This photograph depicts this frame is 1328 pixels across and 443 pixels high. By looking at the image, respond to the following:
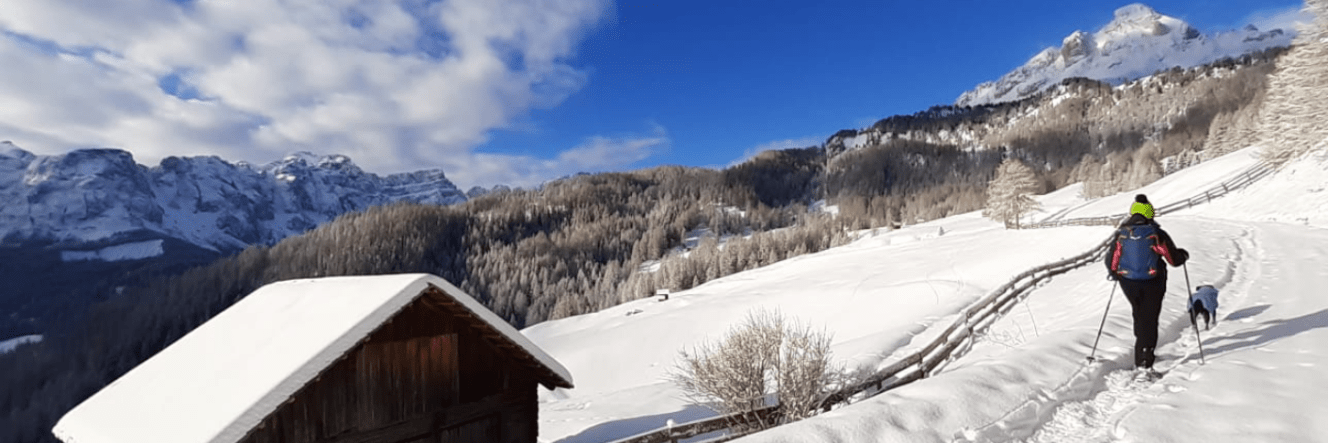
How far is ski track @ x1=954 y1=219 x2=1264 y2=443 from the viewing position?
5422mm

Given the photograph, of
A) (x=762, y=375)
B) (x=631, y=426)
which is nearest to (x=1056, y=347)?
(x=762, y=375)

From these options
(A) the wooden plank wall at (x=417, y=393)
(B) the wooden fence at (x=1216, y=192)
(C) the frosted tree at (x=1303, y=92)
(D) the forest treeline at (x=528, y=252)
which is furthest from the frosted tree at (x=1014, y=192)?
(A) the wooden plank wall at (x=417, y=393)

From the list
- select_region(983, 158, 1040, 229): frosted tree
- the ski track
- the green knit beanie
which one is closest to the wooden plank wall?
the ski track

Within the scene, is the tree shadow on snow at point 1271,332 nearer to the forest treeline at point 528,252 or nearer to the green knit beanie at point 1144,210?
the green knit beanie at point 1144,210

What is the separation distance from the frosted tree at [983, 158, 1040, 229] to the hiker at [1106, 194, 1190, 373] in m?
56.9

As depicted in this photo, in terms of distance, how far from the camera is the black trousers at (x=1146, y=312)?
6953 millimetres

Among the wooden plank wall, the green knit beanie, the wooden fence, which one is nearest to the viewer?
the wooden plank wall

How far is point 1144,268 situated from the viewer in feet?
23.2

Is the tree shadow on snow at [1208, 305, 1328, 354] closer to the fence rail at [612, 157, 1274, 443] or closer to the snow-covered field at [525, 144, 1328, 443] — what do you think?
the snow-covered field at [525, 144, 1328, 443]

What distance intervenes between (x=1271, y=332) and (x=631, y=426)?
1175 cm

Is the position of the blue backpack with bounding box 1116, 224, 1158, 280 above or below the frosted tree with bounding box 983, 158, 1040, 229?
below

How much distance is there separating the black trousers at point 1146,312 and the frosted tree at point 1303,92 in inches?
1364

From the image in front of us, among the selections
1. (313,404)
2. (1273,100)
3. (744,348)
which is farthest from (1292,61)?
(313,404)

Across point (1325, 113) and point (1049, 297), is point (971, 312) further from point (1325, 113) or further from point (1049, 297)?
point (1325, 113)
